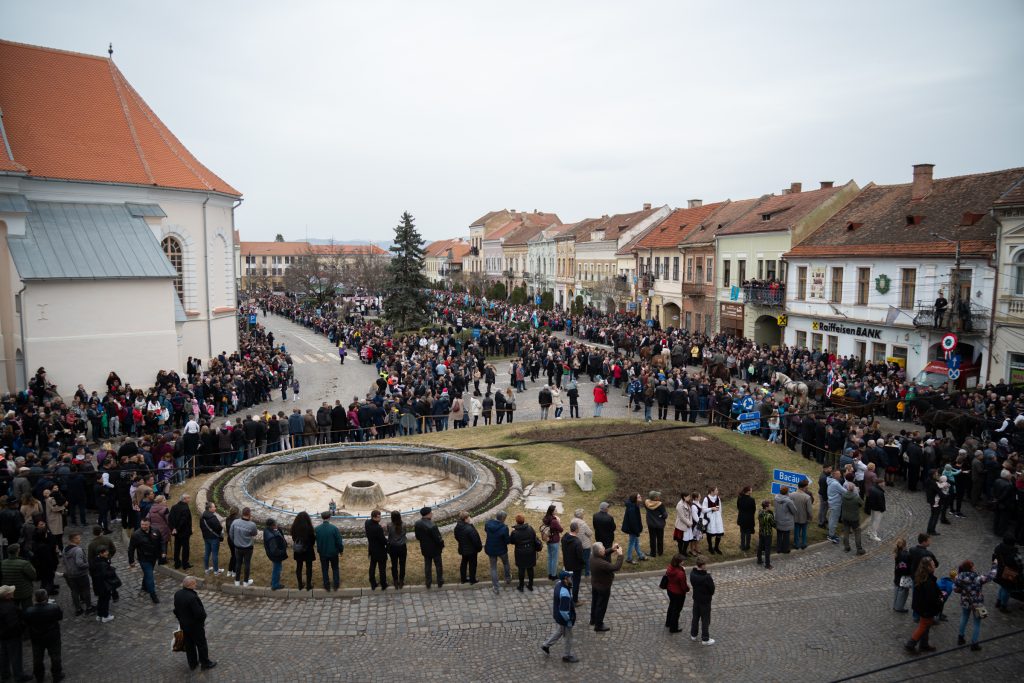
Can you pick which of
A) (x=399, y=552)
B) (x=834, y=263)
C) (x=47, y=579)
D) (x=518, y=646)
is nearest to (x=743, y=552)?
(x=518, y=646)

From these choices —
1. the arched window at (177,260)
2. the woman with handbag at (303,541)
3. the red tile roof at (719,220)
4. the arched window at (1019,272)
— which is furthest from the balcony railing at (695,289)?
the woman with handbag at (303,541)

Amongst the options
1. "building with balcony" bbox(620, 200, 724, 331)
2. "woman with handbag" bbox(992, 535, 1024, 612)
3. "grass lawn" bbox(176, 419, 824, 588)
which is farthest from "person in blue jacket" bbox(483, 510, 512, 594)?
"building with balcony" bbox(620, 200, 724, 331)

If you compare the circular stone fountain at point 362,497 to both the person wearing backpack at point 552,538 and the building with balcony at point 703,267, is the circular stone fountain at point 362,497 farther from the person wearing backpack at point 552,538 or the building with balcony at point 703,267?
the building with balcony at point 703,267

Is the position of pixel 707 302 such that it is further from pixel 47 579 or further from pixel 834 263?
pixel 47 579

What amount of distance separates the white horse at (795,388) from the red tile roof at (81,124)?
2603 cm

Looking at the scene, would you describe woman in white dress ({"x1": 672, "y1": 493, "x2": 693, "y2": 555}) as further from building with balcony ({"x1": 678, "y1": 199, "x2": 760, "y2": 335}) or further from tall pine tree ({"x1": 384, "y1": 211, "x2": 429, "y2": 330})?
tall pine tree ({"x1": 384, "y1": 211, "x2": 429, "y2": 330})

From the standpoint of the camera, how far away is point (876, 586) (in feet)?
37.7

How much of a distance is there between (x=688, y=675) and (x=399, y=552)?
15.1 feet

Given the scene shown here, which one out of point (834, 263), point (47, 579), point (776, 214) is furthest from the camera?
point (776, 214)

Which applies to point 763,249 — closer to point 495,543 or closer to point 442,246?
point 495,543

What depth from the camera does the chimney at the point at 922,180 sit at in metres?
31.2

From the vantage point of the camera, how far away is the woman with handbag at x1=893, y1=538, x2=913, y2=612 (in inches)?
403

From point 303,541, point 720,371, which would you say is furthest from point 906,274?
point 303,541

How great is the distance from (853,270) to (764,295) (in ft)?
19.2
